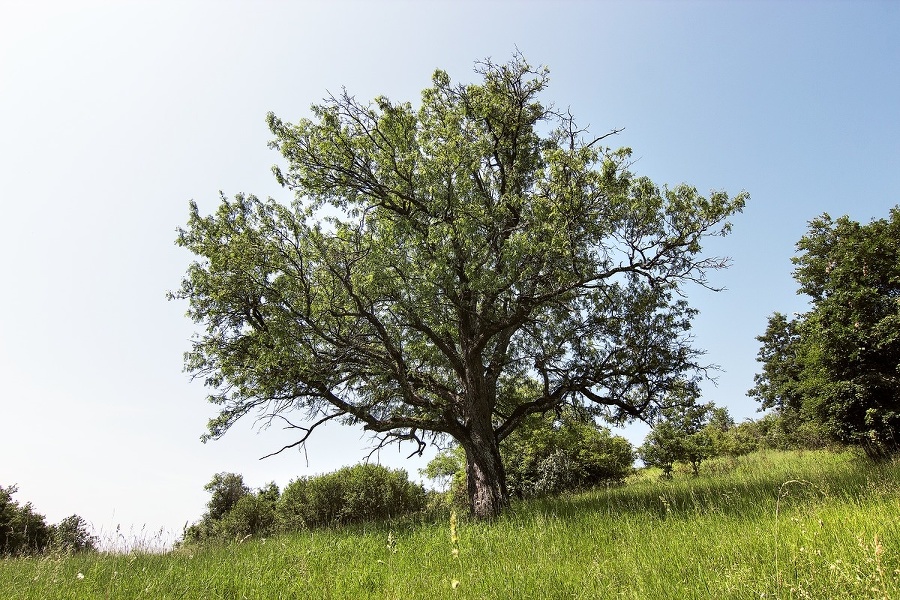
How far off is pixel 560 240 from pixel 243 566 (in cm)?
933

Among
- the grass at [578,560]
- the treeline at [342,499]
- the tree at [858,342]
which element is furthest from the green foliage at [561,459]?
the grass at [578,560]

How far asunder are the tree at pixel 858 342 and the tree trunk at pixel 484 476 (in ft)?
36.9

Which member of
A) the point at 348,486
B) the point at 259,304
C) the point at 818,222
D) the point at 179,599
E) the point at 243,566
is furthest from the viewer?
the point at 348,486

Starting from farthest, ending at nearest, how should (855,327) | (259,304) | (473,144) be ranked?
(855,327) → (473,144) → (259,304)

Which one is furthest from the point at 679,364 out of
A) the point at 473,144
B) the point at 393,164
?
the point at 393,164

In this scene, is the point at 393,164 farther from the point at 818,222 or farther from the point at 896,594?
the point at 818,222

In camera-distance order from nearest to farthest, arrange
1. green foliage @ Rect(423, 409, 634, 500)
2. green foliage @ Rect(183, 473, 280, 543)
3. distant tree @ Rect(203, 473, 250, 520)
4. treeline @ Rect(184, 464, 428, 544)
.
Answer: green foliage @ Rect(423, 409, 634, 500) → treeline @ Rect(184, 464, 428, 544) → green foliage @ Rect(183, 473, 280, 543) → distant tree @ Rect(203, 473, 250, 520)

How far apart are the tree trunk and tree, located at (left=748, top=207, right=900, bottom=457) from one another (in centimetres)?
1124

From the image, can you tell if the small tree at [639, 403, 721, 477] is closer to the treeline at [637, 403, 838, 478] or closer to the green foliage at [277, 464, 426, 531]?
the treeline at [637, 403, 838, 478]

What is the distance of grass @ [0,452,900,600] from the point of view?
442 centimetres

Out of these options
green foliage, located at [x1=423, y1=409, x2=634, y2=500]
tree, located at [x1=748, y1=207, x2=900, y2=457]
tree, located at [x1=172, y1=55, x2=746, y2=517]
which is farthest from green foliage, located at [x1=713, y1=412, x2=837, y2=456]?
tree, located at [x1=172, y1=55, x2=746, y2=517]

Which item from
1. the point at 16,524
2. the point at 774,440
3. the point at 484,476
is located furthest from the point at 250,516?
the point at 774,440

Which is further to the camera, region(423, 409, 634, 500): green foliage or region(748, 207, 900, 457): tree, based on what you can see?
region(423, 409, 634, 500): green foliage

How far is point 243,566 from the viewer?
296 inches
